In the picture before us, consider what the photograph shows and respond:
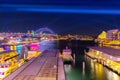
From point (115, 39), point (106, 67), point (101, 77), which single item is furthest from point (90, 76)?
point (115, 39)

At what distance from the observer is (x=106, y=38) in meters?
80.8

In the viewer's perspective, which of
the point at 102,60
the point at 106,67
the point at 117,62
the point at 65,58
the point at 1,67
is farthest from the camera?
the point at 65,58

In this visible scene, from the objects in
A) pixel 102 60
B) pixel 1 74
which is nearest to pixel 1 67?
pixel 1 74

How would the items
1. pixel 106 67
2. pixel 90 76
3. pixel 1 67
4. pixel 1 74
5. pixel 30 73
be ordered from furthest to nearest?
pixel 106 67
pixel 90 76
pixel 1 67
pixel 1 74
pixel 30 73

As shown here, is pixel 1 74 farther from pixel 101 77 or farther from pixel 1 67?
pixel 101 77

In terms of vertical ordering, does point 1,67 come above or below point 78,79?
above

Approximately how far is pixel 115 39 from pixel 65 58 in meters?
44.7

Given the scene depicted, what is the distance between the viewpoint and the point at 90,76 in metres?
20.3

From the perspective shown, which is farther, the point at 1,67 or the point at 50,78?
the point at 1,67

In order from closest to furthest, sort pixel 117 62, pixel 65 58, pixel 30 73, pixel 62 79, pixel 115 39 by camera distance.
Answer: pixel 62 79 < pixel 30 73 < pixel 117 62 < pixel 65 58 < pixel 115 39

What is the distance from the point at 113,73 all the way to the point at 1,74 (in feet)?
31.5

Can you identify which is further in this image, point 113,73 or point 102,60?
point 102,60

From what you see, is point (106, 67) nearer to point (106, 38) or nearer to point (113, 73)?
point (113, 73)

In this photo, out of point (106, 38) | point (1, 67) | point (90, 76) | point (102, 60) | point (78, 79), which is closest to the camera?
point (1, 67)
